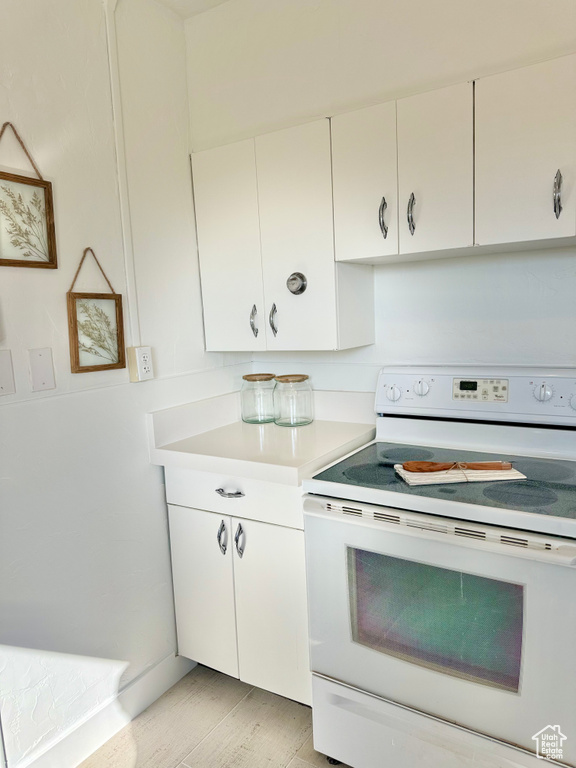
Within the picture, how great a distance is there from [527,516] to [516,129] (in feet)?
3.40

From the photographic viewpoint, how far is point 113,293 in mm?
1773

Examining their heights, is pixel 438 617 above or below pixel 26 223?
below

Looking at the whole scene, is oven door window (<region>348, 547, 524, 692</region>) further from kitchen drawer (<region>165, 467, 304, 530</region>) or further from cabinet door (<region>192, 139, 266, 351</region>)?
cabinet door (<region>192, 139, 266, 351</region>)

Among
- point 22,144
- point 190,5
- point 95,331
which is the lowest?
point 95,331

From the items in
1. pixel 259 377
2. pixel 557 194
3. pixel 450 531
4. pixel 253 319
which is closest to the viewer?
pixel 450 531

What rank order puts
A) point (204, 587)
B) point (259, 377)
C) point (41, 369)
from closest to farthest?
point (41, 369)
point (204, 587)
point (259, 377)

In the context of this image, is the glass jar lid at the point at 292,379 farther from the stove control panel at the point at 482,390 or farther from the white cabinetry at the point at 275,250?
the stove control panel at the point at 482,390

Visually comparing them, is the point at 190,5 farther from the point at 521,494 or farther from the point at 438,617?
the point at 438,617

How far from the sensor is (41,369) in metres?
1.54

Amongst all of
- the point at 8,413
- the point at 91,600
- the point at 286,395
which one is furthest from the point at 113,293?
the point at 91,600

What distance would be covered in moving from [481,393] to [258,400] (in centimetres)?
93

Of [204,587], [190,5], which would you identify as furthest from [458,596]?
[190,5]

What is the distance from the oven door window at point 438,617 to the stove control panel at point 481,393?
60 cm

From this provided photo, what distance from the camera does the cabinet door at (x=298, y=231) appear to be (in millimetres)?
1798
